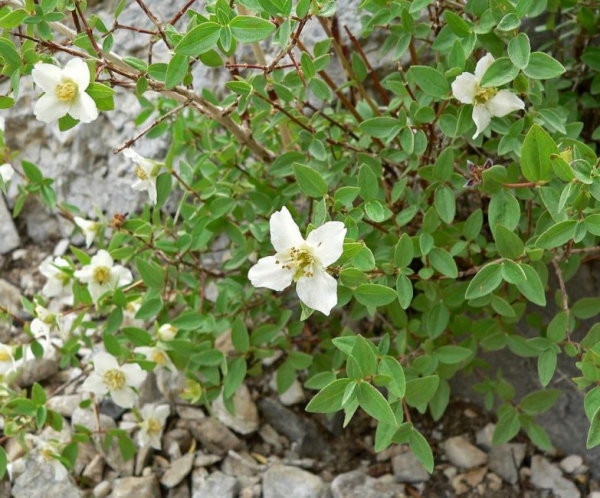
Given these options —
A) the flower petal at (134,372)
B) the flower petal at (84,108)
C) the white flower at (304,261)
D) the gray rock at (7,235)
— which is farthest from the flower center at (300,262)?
the gray rock at (7,235)

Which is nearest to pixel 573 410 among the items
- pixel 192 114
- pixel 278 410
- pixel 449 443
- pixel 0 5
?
pixel 449 443

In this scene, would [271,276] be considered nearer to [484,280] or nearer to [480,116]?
[484,280]

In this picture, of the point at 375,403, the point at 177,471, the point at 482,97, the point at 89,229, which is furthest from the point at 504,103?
the point at 177,471

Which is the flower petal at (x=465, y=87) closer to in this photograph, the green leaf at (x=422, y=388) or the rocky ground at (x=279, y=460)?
the green leaf at (x=422, y=388)

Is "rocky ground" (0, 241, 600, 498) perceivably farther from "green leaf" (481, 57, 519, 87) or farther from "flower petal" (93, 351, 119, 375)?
"green leaf" (481, 57, 519, 87)

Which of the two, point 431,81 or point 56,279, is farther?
A: point 56,279

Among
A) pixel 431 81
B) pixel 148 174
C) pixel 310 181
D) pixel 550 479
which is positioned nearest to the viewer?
pixel 310 181

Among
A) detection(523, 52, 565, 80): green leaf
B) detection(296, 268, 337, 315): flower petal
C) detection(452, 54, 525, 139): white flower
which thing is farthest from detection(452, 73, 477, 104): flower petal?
detection(296, 268, 337, 315): flower petal
